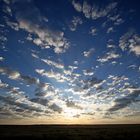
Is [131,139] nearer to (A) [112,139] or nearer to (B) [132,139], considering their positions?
(B) [132,139]

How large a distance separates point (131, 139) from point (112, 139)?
3519mm

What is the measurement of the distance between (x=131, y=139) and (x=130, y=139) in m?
0.17

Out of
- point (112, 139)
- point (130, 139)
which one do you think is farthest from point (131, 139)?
point (112, 139)

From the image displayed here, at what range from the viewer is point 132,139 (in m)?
35.1

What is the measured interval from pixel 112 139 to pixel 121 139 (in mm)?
1666

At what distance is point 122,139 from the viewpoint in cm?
3609

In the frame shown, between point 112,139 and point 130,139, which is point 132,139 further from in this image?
point 112,139

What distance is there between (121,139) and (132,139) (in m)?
2.01

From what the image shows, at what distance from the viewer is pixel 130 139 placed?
115ft

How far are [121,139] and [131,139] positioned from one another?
187 centimetres

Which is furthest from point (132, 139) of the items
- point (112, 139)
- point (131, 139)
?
point (112, 139)

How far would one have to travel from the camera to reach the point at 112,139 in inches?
1452

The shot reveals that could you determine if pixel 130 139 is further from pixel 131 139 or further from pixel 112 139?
pixel 112 139
